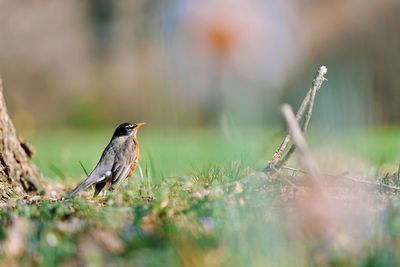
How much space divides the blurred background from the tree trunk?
15841mm

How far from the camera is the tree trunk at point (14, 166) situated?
5.90m

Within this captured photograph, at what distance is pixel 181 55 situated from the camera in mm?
26625

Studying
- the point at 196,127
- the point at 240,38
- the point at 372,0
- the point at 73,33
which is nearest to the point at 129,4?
the point at 73,33

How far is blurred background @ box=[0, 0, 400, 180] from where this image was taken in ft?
79.0

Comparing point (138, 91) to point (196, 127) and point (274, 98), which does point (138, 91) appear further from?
point (274, 98)

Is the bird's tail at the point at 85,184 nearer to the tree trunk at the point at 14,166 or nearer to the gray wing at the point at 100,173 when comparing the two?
the gray wing at the point at 100,173

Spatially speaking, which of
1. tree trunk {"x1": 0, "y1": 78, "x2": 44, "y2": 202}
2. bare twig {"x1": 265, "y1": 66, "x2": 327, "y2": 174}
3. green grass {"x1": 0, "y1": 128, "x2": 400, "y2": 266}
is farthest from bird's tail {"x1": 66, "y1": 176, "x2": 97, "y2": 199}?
bare twig {"x1": 265, "y1": 66, "x2": 327, "y2": 174}

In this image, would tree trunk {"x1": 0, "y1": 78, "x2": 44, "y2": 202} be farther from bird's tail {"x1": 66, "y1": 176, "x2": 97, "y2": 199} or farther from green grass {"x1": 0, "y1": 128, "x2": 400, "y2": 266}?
green grass {"x1": 0, "y1": 128, "x2": 400, "y2": 266}

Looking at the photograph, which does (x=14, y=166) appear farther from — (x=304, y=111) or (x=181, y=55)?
(x=181, y=55)

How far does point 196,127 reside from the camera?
Answer: 24.3 metres

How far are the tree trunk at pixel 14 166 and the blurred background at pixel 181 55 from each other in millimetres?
15841

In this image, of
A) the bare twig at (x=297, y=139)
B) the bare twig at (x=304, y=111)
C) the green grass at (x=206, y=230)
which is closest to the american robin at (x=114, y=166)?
the green grass at (x=206, y=230)

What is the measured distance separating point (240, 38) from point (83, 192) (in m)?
21.2

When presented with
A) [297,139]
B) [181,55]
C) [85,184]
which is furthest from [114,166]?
[181,55]
